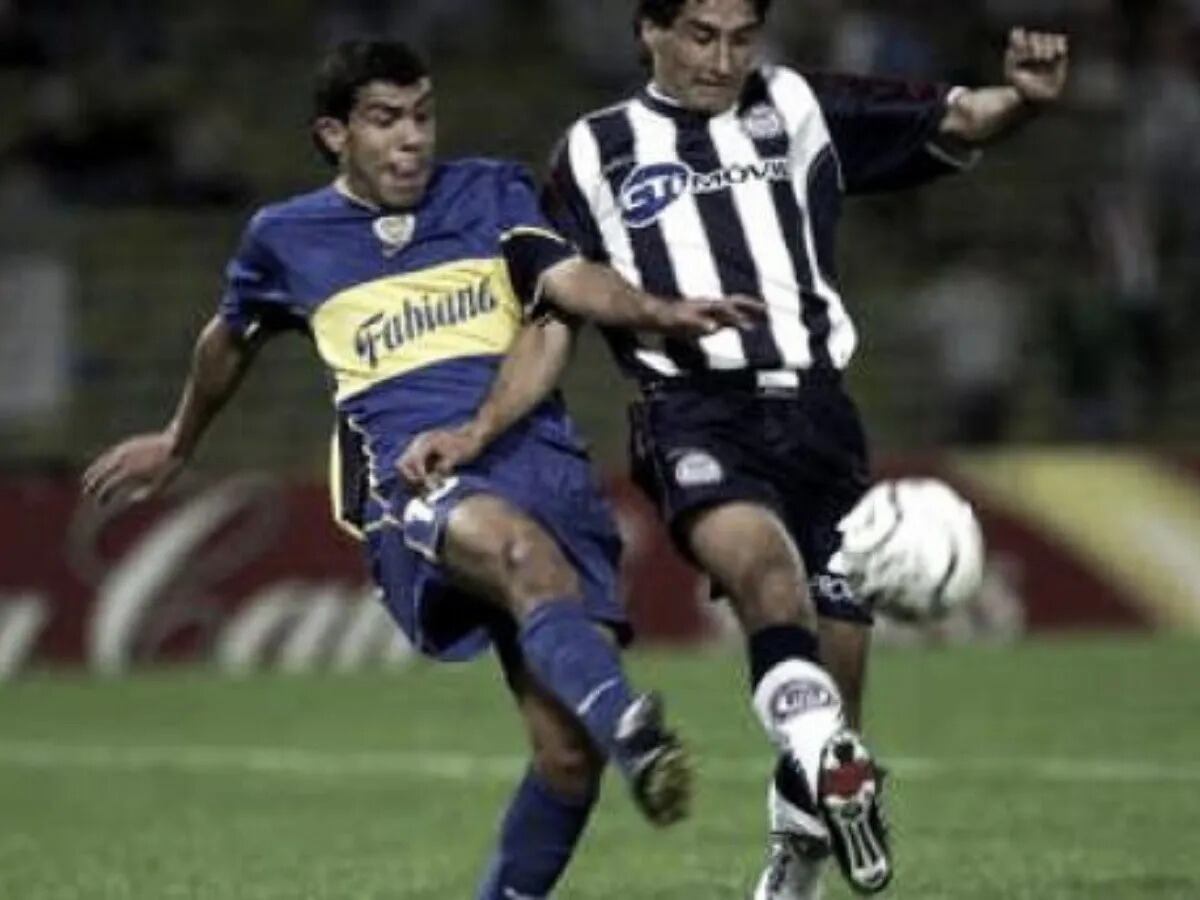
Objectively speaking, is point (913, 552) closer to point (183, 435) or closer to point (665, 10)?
point (665, 10)

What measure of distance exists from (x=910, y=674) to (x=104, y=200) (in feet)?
20.9

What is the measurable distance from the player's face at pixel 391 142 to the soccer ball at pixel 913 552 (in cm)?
131

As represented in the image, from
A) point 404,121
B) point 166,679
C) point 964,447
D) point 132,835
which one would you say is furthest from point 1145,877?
point 964,447

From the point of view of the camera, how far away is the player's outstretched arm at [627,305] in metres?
8.84

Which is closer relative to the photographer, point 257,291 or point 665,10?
point 257,291

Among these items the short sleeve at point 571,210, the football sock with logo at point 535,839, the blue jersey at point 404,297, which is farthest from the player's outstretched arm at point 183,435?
the football sock with logo at point 535,839

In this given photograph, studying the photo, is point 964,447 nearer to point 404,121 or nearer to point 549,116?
point 549,116

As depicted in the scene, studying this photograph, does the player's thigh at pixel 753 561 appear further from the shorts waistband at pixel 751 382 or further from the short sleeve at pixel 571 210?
the short sleeve at pixel 571 210

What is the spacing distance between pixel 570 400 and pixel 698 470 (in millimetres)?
13674

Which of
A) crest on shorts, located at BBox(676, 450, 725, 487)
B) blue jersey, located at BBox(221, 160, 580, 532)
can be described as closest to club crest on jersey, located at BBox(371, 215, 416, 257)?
blue jersey, located at BBox(221, 160, 580, 532)

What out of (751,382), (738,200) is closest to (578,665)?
(751,382)

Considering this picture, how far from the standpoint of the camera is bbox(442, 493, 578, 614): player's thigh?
8750 mm

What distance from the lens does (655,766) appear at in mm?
7992

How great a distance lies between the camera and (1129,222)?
23.5 meters
